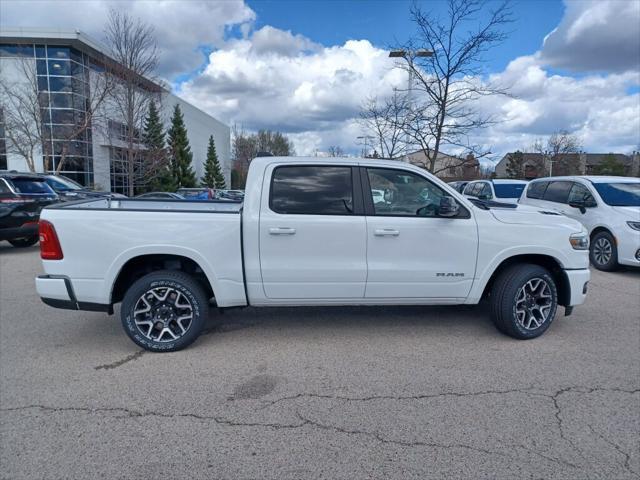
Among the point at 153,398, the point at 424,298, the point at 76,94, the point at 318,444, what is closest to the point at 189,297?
the point at 153,398

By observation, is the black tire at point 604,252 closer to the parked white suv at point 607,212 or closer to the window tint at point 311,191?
the parked white suv at point 607,212

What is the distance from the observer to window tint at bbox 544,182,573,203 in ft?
30.4

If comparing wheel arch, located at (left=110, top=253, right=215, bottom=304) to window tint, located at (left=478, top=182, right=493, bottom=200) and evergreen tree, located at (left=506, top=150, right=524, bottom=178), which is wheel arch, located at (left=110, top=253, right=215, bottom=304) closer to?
window tint, located at (left=478, top=182, right=493, bottom=200)

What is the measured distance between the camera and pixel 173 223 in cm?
381

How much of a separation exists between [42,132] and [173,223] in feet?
74.9

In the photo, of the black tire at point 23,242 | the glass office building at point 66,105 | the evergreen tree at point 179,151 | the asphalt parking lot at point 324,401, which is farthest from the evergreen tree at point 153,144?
the asphalt parking lot at point 324,401

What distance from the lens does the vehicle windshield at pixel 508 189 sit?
12188 millimetres

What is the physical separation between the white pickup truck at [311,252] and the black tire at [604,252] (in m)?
4.27

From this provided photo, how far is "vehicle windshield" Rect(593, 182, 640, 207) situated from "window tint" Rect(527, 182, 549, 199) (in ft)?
5.57

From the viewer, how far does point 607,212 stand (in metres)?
7.81

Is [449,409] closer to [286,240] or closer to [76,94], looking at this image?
[286,240]

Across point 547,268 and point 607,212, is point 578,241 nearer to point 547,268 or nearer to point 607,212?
point 547,268

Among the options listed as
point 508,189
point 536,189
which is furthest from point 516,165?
point 536,189

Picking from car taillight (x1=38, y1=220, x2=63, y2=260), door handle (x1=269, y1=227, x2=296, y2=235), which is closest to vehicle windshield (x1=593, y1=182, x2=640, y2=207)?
door handle (x1=269, y1=227, x2=296, y2=235)
